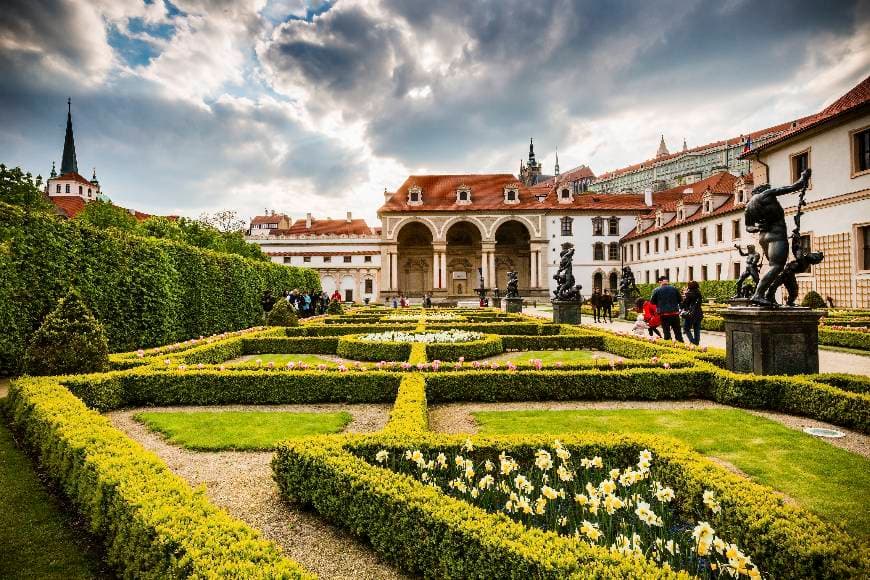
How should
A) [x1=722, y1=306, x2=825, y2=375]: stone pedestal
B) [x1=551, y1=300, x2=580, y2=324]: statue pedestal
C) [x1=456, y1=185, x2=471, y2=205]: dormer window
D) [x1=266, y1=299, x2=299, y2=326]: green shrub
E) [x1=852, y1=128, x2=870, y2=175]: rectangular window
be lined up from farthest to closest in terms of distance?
[x1=456, y1=185, x2=471, y2=205]: dormer window
[x1=852, y1=128, x2=870, y2=175]: rectangular window
[x1=551, y1=300, x2=580, y2=324]: statue pedestal
[x1=266, y1=299, x2=299, y2=326]: green shrub
[x1=722, y1=306, x2=825, y2=375]: stone pedestal

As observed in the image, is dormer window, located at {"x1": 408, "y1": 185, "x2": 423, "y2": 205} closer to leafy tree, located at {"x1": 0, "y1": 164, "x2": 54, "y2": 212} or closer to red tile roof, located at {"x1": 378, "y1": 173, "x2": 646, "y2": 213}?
red tile roof, located at {"x1": 378, "y1": 173, "x2": 646, "y2": 213}

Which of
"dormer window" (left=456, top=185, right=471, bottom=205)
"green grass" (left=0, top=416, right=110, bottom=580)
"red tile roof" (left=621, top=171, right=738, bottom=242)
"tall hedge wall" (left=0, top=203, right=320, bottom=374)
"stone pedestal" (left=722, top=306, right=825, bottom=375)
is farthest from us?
"dormer window" (left=456, top=185, right=471, bottom=205)

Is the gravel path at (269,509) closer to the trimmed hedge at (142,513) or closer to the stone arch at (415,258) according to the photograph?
the trimmed hedge at (142,513)

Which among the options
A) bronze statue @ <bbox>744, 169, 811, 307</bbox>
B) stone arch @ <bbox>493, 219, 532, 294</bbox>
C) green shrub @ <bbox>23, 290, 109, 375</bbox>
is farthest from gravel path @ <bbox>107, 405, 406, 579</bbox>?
stone arch @ <bbox>493, 219, 532, 294</bbox>

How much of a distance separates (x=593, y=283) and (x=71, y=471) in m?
48.4

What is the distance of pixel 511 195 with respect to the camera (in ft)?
157

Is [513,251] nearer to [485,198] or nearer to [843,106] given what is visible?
[485,198]

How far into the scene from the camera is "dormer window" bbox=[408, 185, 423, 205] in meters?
46.4

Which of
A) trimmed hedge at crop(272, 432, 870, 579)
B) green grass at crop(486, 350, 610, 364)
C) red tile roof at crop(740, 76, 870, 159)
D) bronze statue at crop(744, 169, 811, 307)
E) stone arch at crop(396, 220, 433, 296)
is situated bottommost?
green grass at crop(486, 350, 610, 364)

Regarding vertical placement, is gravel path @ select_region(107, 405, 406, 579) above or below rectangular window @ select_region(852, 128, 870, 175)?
below

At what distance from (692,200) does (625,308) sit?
846 inches

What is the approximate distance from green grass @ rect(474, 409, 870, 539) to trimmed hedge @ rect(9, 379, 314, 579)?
10.8 ft

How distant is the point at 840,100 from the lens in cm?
1908

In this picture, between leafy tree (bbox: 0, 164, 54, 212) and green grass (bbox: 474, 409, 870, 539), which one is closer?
green grass (bbox: 474, 409, 870, 539)
